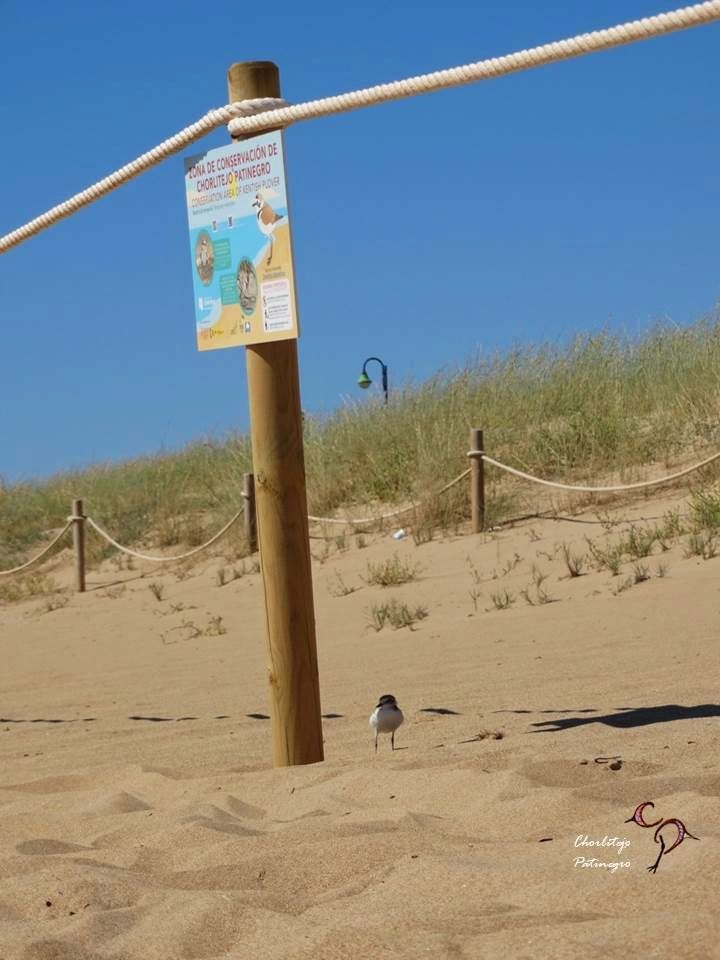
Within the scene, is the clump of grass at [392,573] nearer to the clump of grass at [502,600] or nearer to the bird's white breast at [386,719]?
the clump of grass at [502,600]

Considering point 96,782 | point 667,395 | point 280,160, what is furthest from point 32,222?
point 667,395

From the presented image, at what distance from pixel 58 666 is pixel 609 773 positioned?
7.07 meters

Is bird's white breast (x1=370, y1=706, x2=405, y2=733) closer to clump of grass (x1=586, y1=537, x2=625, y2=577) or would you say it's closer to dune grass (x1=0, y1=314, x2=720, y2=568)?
clump of grass (x1=586, y1=537, x2=625, y2=577)

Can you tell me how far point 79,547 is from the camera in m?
16.1

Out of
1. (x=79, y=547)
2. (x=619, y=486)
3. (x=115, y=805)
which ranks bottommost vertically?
(x=115, y=805)

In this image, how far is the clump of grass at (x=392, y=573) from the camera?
1180 centimetres

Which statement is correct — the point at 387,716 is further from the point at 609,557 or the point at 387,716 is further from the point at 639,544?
the point at 639,544

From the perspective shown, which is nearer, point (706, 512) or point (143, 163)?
point (143, 163)

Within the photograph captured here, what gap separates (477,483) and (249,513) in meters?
3.39

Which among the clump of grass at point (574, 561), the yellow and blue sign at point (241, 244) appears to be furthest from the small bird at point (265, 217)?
the clump of grass at point (574, 561)

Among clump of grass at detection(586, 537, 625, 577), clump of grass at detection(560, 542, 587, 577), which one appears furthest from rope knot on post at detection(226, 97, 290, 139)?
clump of grass at detection(560, 542, 587, 577)

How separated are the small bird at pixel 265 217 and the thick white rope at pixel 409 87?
0.29m

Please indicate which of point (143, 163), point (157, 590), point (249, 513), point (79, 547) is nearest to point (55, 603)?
point (79, 547)

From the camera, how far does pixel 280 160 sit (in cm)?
457
